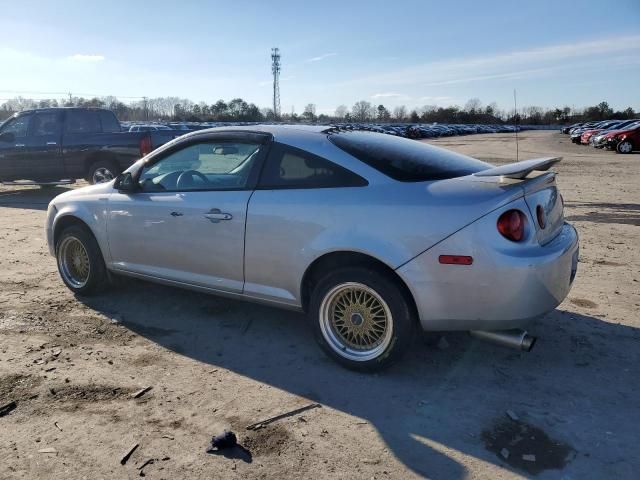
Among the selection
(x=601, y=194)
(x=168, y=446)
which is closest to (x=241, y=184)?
(x=168, y=446)

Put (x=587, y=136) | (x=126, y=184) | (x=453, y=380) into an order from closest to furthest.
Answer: (x=453, y=380)
(x=126, y=184)
(x=587, y=136)

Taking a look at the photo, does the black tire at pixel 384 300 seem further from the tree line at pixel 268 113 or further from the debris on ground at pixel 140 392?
the tree line at pixel 268 113

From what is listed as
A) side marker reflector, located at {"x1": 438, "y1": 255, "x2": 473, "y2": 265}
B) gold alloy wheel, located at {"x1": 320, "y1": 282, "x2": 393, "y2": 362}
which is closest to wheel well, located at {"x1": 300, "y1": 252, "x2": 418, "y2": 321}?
gold alloy wheel, located at {"x1": 320, "y1": 282, "x2": 393, "y2": 362}

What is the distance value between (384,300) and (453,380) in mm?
729

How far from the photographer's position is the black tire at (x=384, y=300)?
3.49m

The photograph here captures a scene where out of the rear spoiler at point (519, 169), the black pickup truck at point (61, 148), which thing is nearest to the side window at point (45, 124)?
the black pickup truck at point (61, 148)

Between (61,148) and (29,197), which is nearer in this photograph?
(61,148)

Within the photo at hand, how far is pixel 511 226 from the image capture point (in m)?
3.29

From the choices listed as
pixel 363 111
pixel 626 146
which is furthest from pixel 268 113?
pixel 626 146

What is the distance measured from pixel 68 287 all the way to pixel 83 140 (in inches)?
317

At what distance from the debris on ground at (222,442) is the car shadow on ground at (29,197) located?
32.0 feet

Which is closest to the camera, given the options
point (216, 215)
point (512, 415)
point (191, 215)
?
point (512, 415)

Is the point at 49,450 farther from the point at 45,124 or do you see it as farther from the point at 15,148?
the point at 15,148

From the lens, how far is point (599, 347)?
409cm
